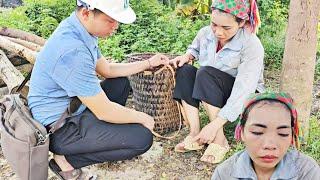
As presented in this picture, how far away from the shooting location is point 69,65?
2.91 m

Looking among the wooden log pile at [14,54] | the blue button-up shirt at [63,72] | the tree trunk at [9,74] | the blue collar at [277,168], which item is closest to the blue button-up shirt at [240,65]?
the blue button-up shirt at [63,72]

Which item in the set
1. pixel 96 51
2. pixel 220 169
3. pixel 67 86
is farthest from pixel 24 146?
pixel 220 169

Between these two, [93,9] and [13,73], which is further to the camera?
[13,73]

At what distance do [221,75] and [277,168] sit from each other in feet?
5.31

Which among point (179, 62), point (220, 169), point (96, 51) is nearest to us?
point (220, 169)

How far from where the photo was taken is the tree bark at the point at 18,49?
15.2ft

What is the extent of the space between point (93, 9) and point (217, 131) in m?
1.37

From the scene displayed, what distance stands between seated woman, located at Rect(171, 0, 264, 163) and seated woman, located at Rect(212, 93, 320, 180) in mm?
1393

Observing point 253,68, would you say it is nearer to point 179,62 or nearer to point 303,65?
point 303,65

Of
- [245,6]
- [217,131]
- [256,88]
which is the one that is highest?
[245,6]

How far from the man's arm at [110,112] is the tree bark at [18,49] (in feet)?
5.58

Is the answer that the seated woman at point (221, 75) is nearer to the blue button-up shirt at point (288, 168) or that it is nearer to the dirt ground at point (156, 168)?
Answer: the dirt ground at point (156, 168)

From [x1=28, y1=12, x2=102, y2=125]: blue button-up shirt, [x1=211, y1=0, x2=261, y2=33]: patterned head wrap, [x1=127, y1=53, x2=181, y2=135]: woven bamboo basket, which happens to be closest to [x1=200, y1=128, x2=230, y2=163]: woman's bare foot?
[x1=127, y1=53, x2=181, y2=135]: woven bamboo basket

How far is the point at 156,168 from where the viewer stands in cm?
369
